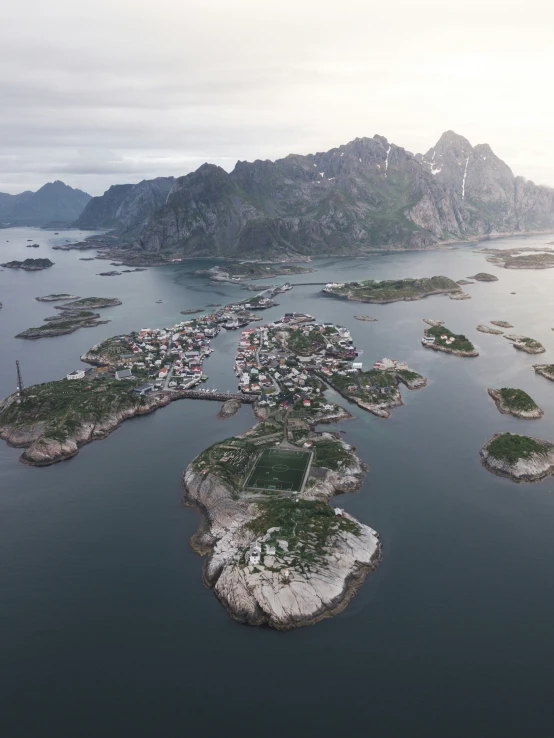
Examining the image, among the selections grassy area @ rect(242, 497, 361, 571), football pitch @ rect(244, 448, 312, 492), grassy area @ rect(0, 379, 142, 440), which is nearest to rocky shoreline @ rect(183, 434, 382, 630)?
grassy area @ rect(242, 497, 361, 571)

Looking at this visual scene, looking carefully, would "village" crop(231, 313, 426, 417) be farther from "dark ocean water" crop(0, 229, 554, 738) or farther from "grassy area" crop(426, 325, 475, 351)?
"grassy area" crop(426, 325, 475, 351)

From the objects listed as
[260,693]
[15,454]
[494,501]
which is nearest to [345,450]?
[494,501]

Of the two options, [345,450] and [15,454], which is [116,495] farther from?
[345,450]

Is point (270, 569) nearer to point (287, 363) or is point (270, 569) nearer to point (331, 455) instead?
point (331, 455)

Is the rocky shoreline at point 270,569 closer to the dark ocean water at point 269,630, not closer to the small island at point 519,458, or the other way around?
the dark ocean water at point 269,630

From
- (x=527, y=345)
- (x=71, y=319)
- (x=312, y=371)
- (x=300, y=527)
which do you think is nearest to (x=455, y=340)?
(x=527, y=345)
